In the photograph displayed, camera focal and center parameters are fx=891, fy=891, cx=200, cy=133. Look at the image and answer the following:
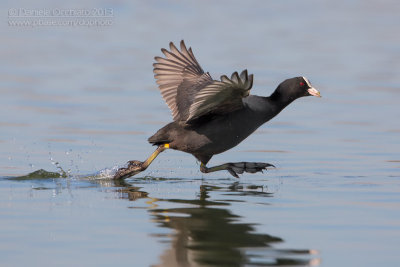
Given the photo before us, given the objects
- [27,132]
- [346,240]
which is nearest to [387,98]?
[27,132]

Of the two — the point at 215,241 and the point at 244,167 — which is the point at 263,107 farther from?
the point at 215,241

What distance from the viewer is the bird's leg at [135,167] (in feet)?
30.0

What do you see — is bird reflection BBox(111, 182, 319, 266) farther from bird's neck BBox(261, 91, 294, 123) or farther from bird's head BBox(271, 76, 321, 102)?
bird's head BBox(271, 76, 321, 102)

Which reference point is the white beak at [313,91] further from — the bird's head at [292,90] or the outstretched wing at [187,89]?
the outstretched wing at [187,89]

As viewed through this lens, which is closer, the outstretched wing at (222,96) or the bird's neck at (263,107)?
the outstretched wing at (222,96)

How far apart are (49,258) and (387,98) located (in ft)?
30.7

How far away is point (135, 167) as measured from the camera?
929 centimetres

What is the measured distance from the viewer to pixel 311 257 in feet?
18.7

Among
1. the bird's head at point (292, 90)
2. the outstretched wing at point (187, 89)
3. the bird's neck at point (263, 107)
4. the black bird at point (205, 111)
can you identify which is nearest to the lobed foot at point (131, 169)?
the black bird at point (205, 111)

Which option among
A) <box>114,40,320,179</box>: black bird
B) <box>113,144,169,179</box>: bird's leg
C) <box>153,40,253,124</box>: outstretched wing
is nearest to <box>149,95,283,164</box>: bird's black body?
<box>114,40,320,179</box>: black bird

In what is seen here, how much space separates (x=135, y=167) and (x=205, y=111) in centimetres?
122

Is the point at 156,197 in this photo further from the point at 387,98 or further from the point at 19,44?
the point at 19,44

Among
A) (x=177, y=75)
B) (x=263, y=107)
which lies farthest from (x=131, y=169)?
(x=263, y=107)

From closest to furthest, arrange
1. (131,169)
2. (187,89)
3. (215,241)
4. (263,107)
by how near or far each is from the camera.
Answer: (215,241) < (263,107) < (131,169) < (187,89)
